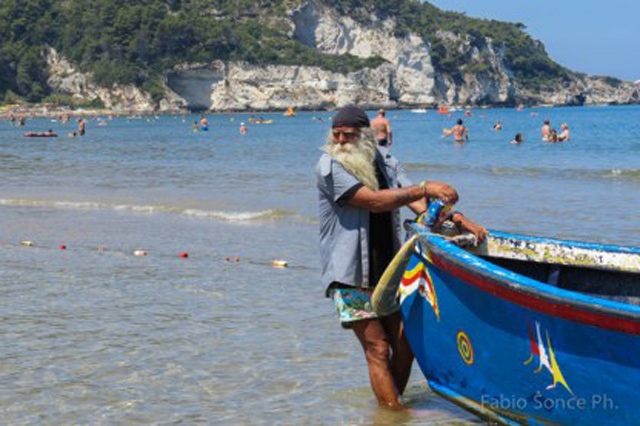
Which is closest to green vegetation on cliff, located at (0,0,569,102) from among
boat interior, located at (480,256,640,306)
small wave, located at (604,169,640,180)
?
small wave, located at (604,169,640,180)

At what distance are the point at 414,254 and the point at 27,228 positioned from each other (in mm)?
11071

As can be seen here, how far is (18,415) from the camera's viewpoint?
6098 mm

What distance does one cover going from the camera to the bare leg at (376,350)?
18.9 feet

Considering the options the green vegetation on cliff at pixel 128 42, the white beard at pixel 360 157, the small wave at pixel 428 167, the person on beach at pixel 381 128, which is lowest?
the small wave at pixel 428 167

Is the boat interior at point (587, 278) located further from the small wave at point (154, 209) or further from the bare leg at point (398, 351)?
the small wave at point (154, 209)

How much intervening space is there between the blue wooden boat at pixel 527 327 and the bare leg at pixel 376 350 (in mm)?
169

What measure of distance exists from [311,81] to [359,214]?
156 metres

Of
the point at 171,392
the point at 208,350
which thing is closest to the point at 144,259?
the point at 208,350

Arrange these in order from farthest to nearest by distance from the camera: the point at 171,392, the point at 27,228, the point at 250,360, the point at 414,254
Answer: the point at 27,228 < the point at 250,360 < the point at 171,392 < the point at 414,254

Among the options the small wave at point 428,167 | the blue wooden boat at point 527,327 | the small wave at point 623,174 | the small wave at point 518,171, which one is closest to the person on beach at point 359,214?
the blue wooden boat at point 527,327

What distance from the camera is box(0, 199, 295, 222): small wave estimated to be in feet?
55.8

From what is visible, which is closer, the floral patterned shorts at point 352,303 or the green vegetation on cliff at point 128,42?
the floral patterned shorts at point 352,303

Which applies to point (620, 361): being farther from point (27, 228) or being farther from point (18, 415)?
point (27, 228)

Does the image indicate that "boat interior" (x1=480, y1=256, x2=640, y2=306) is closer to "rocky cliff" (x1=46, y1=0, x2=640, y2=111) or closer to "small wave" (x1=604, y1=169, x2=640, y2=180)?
"small wave" (x1=604, y1=169, x2=640, y2=180)
